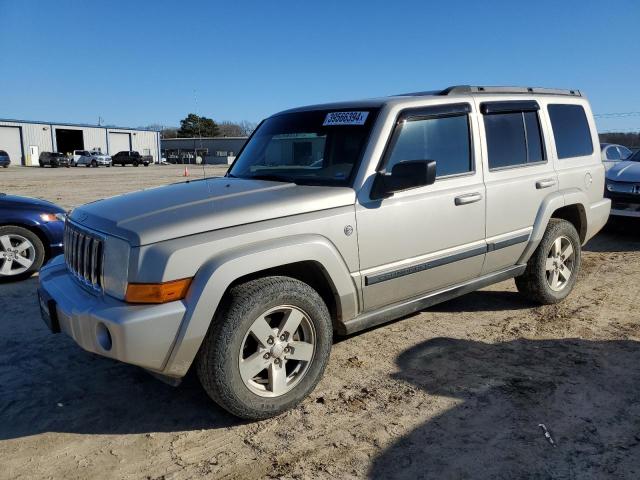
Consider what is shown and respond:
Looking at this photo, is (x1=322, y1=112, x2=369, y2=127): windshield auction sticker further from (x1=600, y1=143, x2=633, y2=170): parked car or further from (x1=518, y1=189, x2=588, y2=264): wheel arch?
(x1=600, y1=143, x2=633, y2=170): parked car

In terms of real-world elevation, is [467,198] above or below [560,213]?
above

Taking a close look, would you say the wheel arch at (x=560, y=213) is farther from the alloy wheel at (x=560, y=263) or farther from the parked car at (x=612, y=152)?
the parked car at (x=612, y=152)

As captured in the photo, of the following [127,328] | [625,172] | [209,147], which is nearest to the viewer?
[127,328]

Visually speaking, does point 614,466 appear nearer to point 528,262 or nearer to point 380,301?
point 380,301

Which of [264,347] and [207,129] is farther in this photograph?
[207,129]

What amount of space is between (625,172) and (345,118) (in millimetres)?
6774

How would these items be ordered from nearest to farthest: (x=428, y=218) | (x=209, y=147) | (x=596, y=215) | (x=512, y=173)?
1. (x=428, y=218)
2. (x=512, y=173)
3. (x=596, y=215)
4. (x=209, y=147)

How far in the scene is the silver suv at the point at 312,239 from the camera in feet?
8.98

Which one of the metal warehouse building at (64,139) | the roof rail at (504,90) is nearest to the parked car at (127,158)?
the metal warehouse building at (64,139)

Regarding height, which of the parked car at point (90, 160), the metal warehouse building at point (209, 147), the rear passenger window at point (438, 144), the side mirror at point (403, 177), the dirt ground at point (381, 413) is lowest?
the dirt ground at point (381, 413)

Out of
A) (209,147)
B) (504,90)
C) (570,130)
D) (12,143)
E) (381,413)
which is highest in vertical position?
(12,143)

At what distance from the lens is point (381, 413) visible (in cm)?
315

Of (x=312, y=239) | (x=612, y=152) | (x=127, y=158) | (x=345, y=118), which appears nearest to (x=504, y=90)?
(x=345, y=118)

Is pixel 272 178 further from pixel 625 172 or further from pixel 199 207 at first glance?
pixel 625 172
